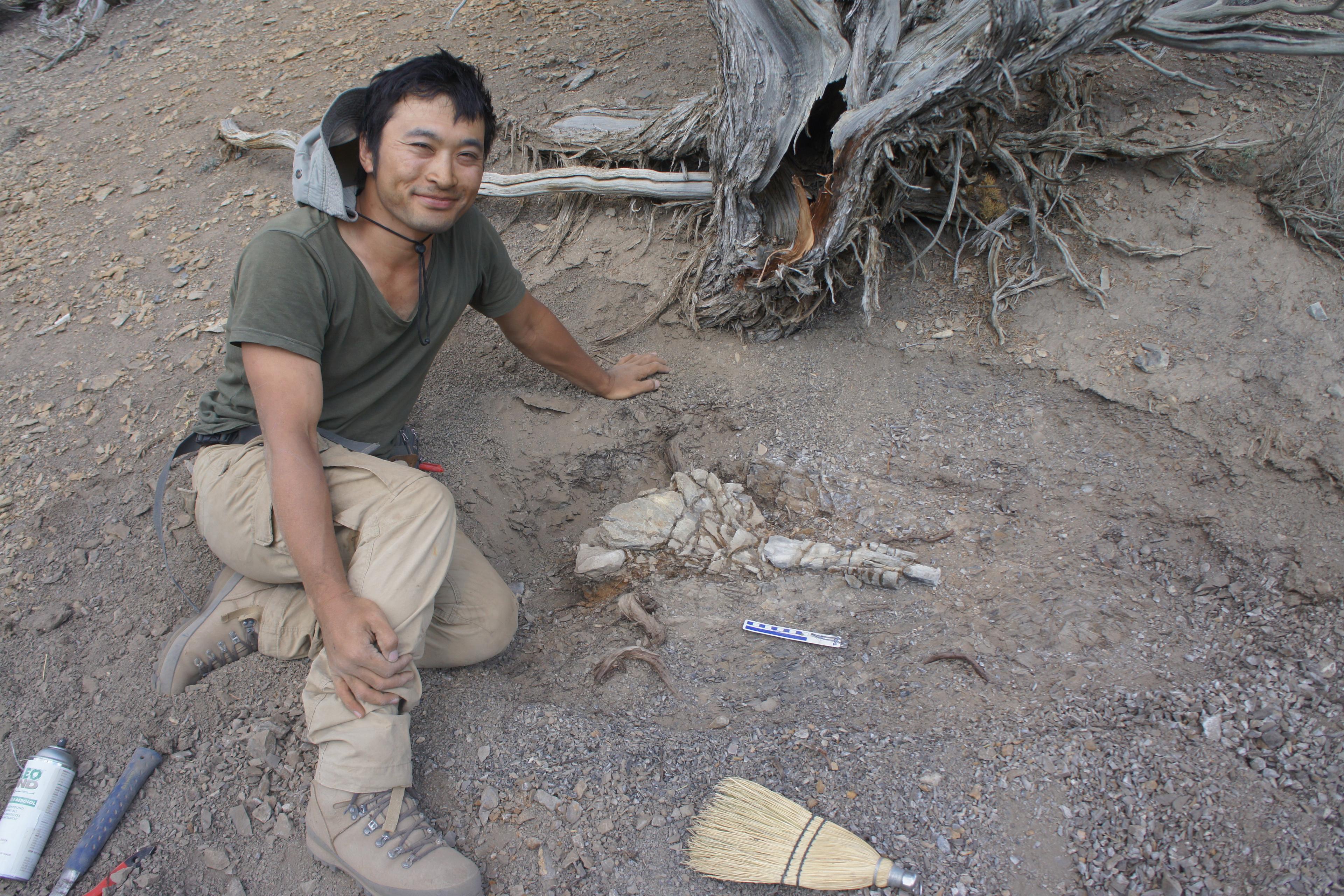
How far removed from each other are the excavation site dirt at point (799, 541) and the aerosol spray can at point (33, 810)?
0.04 meters

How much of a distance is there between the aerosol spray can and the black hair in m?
1.71

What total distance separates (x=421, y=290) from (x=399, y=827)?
4.65 feet

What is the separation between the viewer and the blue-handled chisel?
1719 mm

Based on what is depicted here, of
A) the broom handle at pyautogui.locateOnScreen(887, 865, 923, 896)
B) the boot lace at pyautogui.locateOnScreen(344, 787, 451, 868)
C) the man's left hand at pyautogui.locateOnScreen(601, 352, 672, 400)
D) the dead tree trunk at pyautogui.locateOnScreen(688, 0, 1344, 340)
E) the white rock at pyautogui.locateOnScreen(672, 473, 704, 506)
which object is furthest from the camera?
the man's left hand at pyautogui.locateOnScreen(601, 352, 672, 400)

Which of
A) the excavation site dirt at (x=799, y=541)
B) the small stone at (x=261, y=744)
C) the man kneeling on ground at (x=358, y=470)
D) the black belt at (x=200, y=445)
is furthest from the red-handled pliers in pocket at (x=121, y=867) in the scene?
the black belt at (x=200, y=445)

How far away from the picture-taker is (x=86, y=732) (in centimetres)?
197

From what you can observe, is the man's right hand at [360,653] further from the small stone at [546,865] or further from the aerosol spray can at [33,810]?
the aerosol spray can at [33,810]

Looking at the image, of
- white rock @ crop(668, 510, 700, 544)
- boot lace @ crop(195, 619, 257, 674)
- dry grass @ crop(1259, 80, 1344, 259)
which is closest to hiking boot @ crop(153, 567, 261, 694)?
boot lace @ crop(195, 619, 257, 674)

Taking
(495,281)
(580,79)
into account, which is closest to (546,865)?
(495,281)

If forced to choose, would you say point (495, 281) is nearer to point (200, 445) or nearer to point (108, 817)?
point (200, 445)

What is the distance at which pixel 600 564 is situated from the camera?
2.66m

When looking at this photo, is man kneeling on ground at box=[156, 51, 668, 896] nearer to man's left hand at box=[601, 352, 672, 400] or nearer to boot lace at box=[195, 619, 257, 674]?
boot lace at box=[195, 619, 257, 674]

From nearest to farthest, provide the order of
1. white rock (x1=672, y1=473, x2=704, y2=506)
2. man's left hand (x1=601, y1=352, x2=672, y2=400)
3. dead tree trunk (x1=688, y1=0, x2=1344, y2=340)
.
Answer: dead tree trunk (x1=688, y1=0, x2=1344, y2=340) < white rock (x1=672, y1=473, x2=704, y2=506) < man's left hand (x1=601, y1=352, x2=672, y2=400)

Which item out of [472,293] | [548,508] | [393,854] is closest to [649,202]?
[472,293]
